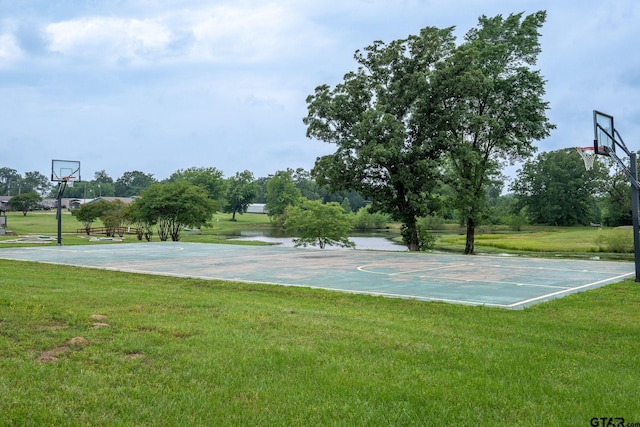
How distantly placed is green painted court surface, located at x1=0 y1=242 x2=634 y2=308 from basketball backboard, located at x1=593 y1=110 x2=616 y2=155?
313 centimetres

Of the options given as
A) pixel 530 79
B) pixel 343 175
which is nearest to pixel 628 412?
pixel 343 175

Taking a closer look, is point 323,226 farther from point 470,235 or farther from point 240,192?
point 240,192

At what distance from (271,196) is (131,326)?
267 feet

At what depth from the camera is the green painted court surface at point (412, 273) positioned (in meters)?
10.4

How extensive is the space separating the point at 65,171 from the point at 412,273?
22976mm

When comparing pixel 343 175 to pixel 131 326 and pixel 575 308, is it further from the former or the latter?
pixel 131 326

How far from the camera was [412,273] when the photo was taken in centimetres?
1401

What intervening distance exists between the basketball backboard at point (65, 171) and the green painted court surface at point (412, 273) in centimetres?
1082

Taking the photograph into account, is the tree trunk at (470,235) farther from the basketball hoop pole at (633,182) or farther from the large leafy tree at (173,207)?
the large leafy tree at (173,207)

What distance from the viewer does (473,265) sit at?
53.2ft

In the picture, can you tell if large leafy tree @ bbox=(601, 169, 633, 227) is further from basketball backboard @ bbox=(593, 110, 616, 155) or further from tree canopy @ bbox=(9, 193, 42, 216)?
tree canopy @ bbox=(9, 193, 42, 216)

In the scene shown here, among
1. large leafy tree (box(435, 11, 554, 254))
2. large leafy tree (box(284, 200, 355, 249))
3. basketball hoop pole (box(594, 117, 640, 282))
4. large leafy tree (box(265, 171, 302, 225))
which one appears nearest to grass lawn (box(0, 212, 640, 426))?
basketball hoop pole (box(594, 117, 640, 282))

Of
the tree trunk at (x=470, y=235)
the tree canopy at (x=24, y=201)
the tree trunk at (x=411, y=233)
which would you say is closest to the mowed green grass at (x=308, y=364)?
the tree trunk at (x=411, y=233)

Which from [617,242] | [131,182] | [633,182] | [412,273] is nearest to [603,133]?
[633,182]
